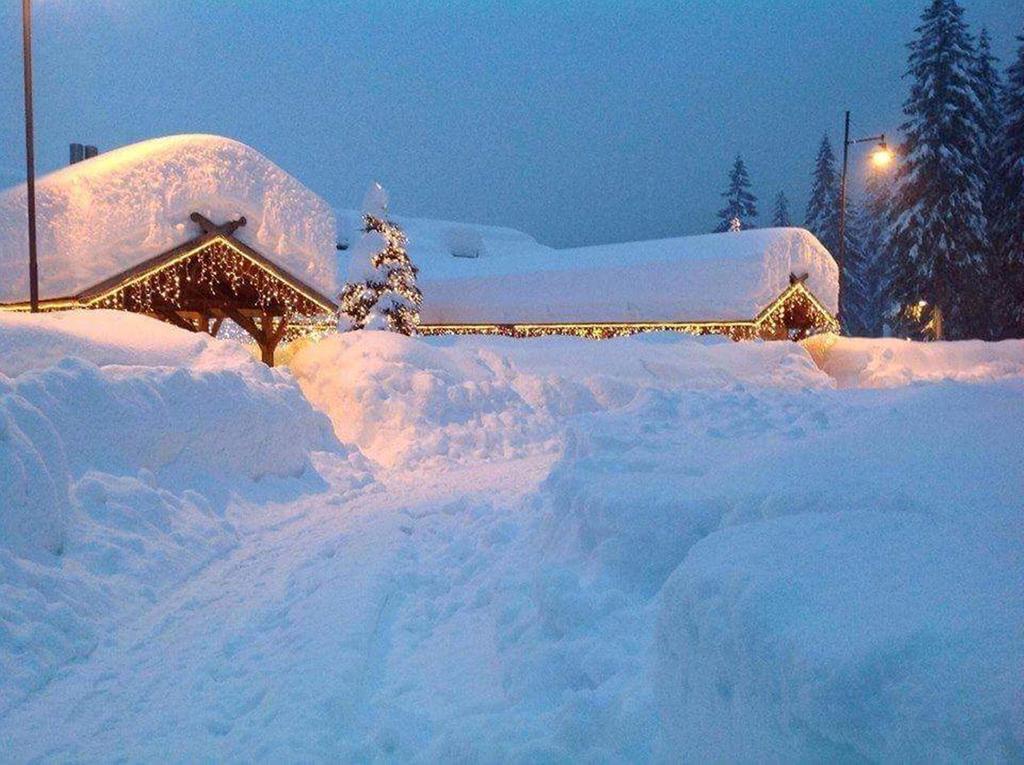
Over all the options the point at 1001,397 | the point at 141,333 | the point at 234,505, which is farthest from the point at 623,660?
the point at 141,333


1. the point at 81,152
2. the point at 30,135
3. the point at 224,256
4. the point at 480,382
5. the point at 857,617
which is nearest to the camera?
the point at 857,617

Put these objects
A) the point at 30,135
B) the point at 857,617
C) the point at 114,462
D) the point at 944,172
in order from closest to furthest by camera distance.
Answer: the point at 857,617
the point at 114,462
the point at 30,135
the point at 944,172

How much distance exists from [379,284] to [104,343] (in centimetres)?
1449

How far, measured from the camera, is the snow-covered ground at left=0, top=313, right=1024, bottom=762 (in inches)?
87.0

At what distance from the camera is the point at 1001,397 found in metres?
5.36

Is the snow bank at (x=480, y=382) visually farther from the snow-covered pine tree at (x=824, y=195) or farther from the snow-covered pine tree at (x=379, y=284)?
the snow-covered pine tree at (x=824, y=195)

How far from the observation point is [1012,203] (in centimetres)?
2861

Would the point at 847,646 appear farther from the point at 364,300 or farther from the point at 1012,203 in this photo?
the point at 1012,203

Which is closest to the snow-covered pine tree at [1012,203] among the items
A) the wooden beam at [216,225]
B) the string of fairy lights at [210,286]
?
the string of fairy lights at [210,286]

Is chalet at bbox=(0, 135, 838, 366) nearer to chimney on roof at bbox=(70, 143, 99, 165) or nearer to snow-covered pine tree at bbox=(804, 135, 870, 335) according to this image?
chimney on roof at bbox=(70, 143, 99, 165)

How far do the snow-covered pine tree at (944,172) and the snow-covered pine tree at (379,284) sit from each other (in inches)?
781

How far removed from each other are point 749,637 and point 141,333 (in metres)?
10.4

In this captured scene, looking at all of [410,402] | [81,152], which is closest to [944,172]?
[410,402]

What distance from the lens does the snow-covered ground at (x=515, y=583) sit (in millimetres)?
2211
